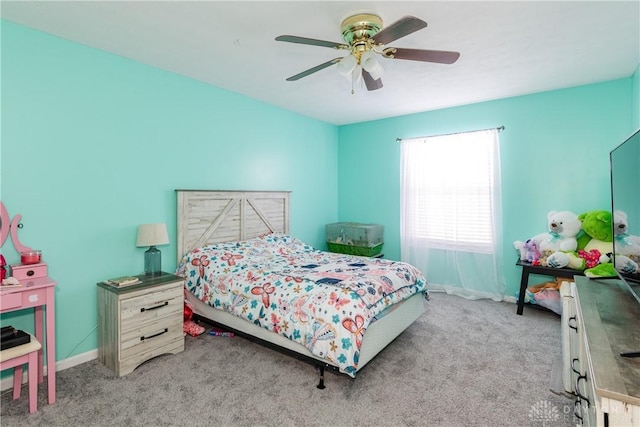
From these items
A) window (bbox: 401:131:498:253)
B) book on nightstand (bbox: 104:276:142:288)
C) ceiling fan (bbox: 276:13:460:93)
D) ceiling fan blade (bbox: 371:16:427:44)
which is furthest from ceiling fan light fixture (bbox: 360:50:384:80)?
window (bbox: 401:131:498:253)

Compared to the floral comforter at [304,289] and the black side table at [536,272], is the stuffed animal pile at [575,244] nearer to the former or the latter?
the black side table at [536,272]

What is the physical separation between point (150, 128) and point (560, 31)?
3.54 m

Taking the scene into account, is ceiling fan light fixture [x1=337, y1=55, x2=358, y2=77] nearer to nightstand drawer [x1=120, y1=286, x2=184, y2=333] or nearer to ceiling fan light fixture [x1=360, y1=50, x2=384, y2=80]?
ceiling fan light fixture [x1=360, y1=50, x2=384, y2=80]

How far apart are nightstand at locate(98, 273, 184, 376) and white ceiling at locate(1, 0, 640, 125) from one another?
1.98m

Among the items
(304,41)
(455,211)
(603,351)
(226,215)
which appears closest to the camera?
(603,351)

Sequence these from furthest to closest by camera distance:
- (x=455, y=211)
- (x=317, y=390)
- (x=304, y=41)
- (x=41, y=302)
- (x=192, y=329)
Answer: (x=455, y=211), (x=192, y=329), (x=317, y=390), (x=41, y=302), (x=304, y=41)

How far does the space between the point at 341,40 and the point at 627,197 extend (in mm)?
2138

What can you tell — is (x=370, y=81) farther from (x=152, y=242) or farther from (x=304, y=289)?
(x=152, y=242)

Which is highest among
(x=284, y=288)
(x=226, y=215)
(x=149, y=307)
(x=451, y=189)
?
(x=451, y=189)

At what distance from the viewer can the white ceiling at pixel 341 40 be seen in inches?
83.1

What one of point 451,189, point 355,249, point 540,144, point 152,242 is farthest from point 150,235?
point 540,144

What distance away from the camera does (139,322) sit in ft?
8.23

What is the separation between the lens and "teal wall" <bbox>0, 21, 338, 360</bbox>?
2.34 metres

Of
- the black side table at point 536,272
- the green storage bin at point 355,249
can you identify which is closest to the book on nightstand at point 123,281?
the green storage bin at point 355,249
